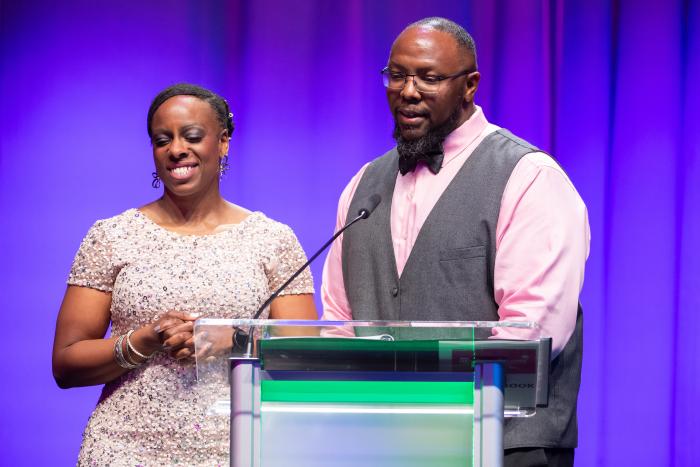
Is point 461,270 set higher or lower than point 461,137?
lower

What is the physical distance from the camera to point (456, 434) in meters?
1.40

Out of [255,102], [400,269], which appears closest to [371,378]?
[400,269]

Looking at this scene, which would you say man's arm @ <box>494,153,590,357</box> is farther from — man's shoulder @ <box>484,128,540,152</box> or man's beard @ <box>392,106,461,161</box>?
man's beard @ <box>392,106,461,161</box>

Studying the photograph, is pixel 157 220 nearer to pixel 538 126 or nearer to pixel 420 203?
pixel 420 203

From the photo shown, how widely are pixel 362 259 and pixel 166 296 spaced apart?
475 millimetres

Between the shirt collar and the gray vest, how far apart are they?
0.14ft

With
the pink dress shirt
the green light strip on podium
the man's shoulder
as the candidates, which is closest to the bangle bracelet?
the pink dress shirt

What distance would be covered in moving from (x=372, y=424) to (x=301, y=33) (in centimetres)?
269

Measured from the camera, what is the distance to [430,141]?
2.40 metres

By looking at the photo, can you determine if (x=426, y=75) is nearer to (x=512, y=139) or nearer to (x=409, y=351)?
(x=512, y=139)

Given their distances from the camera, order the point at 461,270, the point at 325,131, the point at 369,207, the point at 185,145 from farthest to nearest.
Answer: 1. the point at 325,131
2. the point at 185,145
3. the point at 461,270
4. the point at 369,207

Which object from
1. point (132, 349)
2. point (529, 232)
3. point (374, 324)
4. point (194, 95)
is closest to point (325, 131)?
point (194, 95)

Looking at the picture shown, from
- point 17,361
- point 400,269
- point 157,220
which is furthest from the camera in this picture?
point 17,361

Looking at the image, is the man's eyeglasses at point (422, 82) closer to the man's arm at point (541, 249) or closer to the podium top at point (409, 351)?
the man's arm at point (541, 249)
